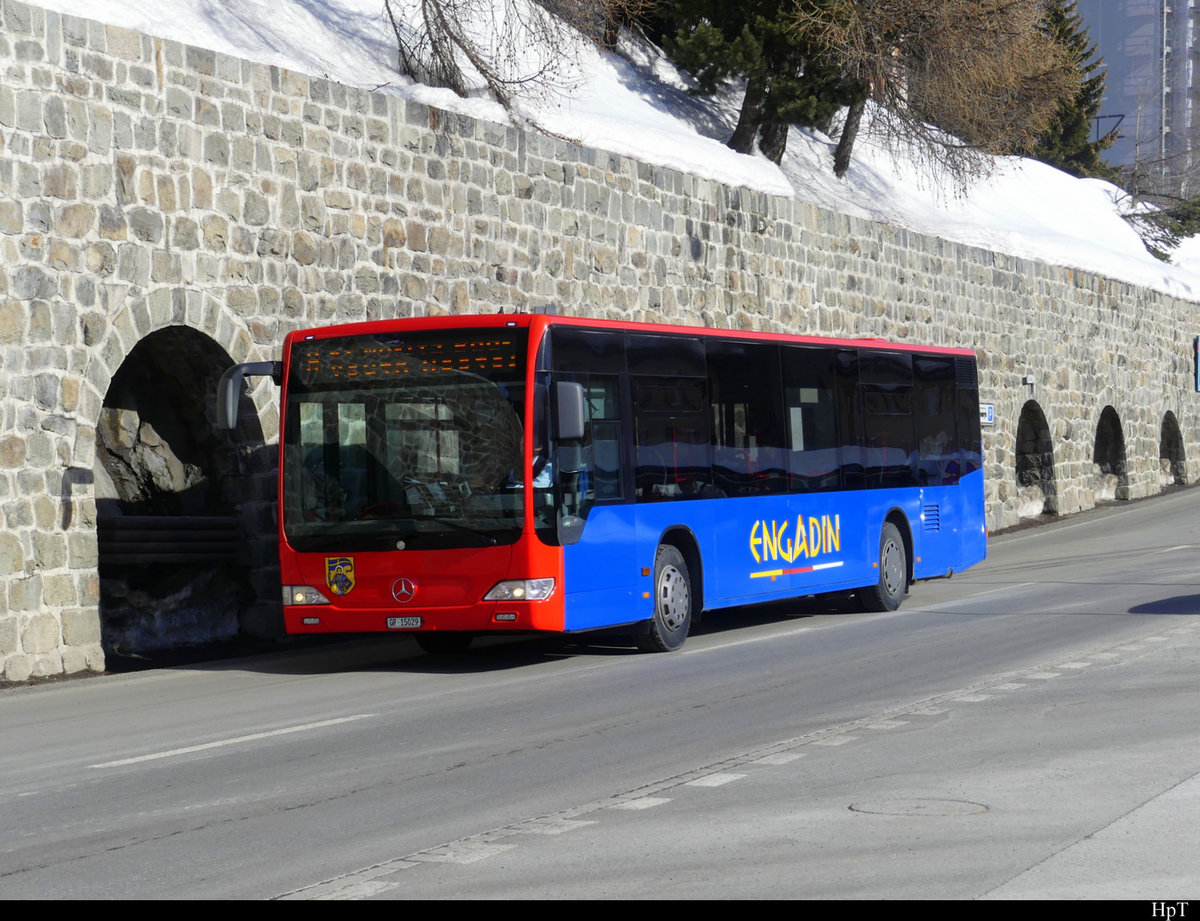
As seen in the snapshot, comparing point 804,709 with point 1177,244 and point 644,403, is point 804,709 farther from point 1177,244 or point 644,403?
point 1177,244

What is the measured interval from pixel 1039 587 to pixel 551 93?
1041 centimetres

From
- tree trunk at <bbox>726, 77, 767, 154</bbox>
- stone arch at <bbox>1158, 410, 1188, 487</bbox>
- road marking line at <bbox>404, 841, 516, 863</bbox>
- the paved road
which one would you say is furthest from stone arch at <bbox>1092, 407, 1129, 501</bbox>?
road marking line at <bbox>404, 841, 516, 863</bbox>

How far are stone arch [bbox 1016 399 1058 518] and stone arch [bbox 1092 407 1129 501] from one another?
431 cm

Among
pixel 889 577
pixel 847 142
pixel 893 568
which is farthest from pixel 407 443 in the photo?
pixel 847 142

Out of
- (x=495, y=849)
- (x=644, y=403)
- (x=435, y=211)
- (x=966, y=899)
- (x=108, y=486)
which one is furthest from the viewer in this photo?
(x=435, y=211)

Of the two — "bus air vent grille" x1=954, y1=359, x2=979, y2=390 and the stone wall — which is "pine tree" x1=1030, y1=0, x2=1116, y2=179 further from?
"bus air vent grille" x1=954, y1=359, x2=979, y2=390

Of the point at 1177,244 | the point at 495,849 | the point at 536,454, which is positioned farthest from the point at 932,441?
the point at 1177,244

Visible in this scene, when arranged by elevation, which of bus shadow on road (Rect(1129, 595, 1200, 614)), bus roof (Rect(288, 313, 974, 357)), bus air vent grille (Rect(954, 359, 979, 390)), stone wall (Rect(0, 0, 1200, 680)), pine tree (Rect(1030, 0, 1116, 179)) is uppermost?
pine tree (Rect(1030, 0, 1116, 179))

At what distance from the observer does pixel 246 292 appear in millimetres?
15570

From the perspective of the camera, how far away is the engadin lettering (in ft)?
50.2

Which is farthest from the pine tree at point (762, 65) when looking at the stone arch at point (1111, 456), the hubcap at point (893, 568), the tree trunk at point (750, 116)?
the hubcap at point (893, 568)

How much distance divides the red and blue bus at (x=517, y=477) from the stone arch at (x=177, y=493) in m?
2.23

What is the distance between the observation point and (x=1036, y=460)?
3466 centimetres

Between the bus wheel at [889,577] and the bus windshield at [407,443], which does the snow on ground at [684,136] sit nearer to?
the bus windshield at [407,443]
